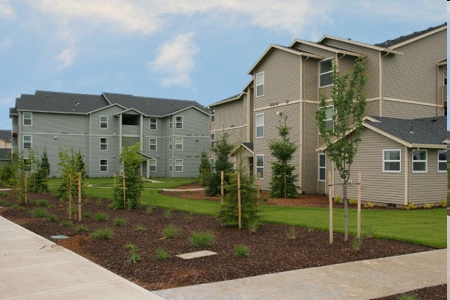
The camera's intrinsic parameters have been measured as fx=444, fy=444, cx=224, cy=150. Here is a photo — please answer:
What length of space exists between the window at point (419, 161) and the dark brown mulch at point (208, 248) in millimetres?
8416

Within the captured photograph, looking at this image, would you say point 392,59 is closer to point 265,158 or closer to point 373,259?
point 265,158

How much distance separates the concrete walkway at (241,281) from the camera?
5797 mm

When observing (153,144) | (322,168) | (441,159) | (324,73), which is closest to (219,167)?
(322,168)

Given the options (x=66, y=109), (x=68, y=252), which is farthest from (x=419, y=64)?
(x=66, y=109)

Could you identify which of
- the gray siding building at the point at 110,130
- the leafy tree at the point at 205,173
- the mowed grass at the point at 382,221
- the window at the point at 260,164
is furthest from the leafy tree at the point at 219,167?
the gray siding building at the point at 110,130

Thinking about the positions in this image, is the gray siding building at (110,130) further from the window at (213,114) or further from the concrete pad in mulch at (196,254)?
the concrete pad in mulch at (196,254)

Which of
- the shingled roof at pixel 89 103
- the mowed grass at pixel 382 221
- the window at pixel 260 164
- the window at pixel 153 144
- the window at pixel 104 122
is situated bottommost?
the mowed grass at pixel 382 221

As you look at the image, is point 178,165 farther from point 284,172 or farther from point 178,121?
point 284,172

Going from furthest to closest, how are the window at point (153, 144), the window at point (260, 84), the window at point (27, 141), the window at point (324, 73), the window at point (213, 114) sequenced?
the window at point (153, 144), the window at point (27, 141), the window at point (213, 114), the window at point (260, 84), the window at point (324, 73)

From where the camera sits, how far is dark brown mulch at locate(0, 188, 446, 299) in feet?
22.9

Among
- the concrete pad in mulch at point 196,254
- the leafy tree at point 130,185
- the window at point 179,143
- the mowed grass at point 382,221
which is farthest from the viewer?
the window at point 179,143

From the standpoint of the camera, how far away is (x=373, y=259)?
8.10m

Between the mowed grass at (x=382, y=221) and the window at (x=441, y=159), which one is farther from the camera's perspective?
the window at (x=441, y=159)

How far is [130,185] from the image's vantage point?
16.9 meters
